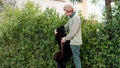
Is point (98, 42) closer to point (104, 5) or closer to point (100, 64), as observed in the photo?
point (100, 64)

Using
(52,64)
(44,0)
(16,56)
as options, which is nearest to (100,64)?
(52,64)

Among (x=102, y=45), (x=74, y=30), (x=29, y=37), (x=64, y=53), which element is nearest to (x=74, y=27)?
(x=74, y=30)

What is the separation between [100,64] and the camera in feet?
25.5

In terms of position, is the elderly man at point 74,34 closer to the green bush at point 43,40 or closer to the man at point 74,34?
the man at point 74,34

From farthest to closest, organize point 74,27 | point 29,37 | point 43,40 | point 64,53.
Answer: point 29,37
point 43,40
point 64,53
point 74,27

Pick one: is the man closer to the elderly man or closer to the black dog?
the elderly man

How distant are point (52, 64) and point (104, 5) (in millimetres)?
2070

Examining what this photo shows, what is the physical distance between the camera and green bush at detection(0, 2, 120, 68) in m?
7.73

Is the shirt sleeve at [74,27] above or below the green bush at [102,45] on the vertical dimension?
above

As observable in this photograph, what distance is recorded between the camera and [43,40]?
27.7 feet

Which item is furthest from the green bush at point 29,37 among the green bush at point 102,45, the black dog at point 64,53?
the green bush at point 102,45

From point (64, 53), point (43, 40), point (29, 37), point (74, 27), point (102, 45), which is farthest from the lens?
point (29, 37)

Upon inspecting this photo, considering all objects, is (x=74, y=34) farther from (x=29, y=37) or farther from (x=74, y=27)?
(x=29, y=37)

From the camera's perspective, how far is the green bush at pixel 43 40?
773cm
